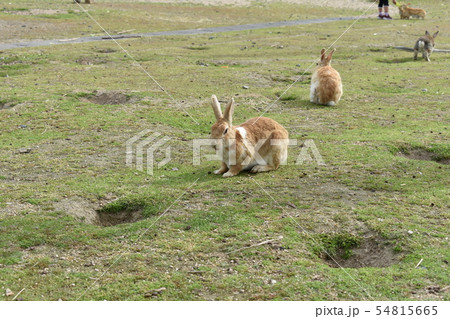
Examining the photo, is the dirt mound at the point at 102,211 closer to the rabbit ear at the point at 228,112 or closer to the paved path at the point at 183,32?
the rabbit ear at the point at 228,112

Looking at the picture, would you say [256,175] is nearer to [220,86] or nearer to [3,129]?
[3,129]

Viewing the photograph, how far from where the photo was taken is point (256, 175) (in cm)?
714

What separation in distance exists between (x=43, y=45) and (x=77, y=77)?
499 centimetres

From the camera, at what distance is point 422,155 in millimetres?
8117

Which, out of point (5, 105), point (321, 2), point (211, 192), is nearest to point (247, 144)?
point (211, 192)

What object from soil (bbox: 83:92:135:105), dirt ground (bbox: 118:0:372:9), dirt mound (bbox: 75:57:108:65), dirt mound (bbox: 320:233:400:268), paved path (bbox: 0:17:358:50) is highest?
dirt ground (bbox: 118:0:372:9)

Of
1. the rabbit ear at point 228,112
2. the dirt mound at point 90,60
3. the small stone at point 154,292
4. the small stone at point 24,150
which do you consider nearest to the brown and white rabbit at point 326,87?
the rabbit ear at point 228,112

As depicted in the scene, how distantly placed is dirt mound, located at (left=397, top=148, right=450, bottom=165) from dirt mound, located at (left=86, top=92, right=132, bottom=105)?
530cm

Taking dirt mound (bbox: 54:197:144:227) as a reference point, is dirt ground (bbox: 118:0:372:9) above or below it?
above

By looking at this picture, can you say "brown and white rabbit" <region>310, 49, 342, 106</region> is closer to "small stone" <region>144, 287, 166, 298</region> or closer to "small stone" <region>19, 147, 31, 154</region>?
"small stone" <region>19, 147, 31, 154</region>

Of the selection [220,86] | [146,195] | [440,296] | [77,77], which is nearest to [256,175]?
[146,195]

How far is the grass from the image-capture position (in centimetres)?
475

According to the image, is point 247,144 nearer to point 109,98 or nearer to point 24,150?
point 24,150

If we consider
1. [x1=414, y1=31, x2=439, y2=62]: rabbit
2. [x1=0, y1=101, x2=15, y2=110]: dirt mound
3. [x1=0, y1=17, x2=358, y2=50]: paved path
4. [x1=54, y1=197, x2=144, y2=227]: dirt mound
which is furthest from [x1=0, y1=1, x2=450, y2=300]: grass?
[x1=0, y1=17, x2=358, y2=50]: paved path
